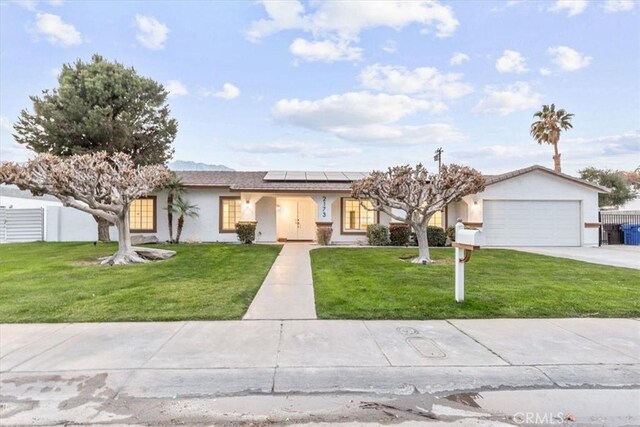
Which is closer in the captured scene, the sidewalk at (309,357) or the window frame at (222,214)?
the sidewalk at (309,357)

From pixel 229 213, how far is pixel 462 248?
13.3 metres

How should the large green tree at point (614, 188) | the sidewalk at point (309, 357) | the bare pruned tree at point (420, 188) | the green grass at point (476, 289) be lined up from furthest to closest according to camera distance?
the large green tree at point (614, 188) → the bare pruned tree at point (420, 188) → the green grass at point (476, 289) → the sidewalk at point (309, 357)

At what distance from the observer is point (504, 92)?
18453 mm

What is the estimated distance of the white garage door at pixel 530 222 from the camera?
56.2 ft

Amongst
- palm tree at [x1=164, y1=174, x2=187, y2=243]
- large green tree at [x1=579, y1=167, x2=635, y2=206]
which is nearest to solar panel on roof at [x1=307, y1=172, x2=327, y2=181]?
palm tree at [x1=164, y1=174, x2=187, y2=243]

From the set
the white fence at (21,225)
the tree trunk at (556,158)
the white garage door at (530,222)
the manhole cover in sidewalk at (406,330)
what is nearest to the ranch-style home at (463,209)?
the white garage door at (530,222)

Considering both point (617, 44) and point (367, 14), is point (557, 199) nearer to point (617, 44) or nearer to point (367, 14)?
point (617, 44)

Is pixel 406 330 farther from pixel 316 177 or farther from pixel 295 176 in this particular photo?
pixel 295 176

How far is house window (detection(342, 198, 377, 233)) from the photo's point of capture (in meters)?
17.7

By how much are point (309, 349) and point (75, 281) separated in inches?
262

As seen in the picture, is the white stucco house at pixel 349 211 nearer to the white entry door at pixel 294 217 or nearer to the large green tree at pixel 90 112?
the white entry door at pixel 294 217

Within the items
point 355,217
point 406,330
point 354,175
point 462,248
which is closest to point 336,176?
point 354,175

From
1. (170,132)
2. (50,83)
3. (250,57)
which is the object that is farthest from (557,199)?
(50,83)

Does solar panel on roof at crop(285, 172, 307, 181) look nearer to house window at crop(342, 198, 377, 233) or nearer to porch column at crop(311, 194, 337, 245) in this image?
porch column at crop(311, 194, 337, 245)
